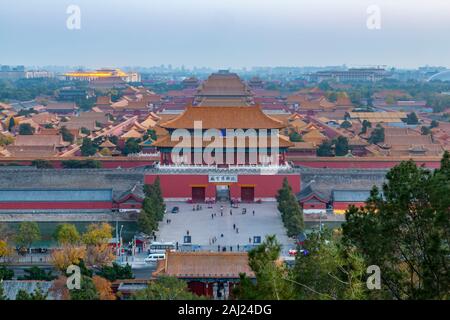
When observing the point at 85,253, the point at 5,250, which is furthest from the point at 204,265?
the point at 5,250

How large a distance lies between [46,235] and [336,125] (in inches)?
937

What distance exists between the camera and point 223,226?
56.3ft

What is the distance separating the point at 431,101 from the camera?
51.1 m

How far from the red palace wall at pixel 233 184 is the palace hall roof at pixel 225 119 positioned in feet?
5.71

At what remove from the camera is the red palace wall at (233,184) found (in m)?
20.3

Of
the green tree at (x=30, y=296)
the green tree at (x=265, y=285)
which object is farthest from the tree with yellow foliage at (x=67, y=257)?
the green tree at (x=265, y=285)

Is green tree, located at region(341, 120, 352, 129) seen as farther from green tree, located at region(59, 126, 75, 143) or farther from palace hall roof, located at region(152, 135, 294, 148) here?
palace hall roof, located at region(152, 135, 294, 148)

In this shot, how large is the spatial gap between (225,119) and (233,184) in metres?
2.37

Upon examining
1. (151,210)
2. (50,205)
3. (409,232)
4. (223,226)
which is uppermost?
(409,232)

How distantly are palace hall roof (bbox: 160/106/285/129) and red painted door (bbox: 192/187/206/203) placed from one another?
2039mm

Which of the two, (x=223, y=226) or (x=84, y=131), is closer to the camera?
(x=223, y=226)

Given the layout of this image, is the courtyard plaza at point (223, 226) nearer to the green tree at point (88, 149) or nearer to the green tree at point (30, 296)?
the green tree at point (30, 296)

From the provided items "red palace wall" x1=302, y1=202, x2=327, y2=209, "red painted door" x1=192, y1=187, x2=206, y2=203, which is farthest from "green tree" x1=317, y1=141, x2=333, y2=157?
"red palace wall" x1=302, y1=202, x2=327, y2=209

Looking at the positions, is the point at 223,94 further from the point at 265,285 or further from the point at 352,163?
the point at 265,285
